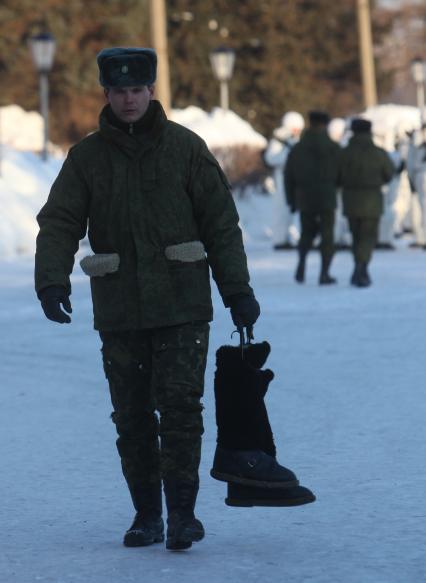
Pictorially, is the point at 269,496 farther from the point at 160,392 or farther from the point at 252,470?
the point at 160,392

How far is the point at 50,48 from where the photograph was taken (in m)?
30.3

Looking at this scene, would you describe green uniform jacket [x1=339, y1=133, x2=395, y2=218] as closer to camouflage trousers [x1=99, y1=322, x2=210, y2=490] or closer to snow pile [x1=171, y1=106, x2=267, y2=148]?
camouflage trousers [x1=99, y1=322, x2=210, y2=490]

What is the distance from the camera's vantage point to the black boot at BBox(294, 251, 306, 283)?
18141 mm

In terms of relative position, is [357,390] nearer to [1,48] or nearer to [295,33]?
[1,48]

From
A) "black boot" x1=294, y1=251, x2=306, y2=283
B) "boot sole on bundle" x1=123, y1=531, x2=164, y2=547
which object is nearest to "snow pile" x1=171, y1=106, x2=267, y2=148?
"black boot" x1=294, y1=251, x2=306, y2=283

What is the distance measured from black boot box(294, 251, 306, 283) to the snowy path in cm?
327

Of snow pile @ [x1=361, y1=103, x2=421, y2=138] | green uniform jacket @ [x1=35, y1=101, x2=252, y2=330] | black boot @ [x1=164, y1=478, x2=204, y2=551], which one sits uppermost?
green uniform jacket @ [x1=35, y1=101, x2=252, y2=330]

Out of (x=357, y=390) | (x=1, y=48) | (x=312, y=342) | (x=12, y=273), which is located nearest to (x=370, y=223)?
(x=12, y=273)

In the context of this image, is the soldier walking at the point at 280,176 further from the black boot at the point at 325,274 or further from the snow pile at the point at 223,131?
the black boot at the point at 325,274

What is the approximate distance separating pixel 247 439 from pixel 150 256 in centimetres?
62

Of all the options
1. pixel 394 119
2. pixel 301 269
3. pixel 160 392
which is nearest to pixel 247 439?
pixel 160 392

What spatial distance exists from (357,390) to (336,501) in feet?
11.0

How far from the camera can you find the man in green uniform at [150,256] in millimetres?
6012

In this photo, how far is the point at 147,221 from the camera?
6.01 metres
